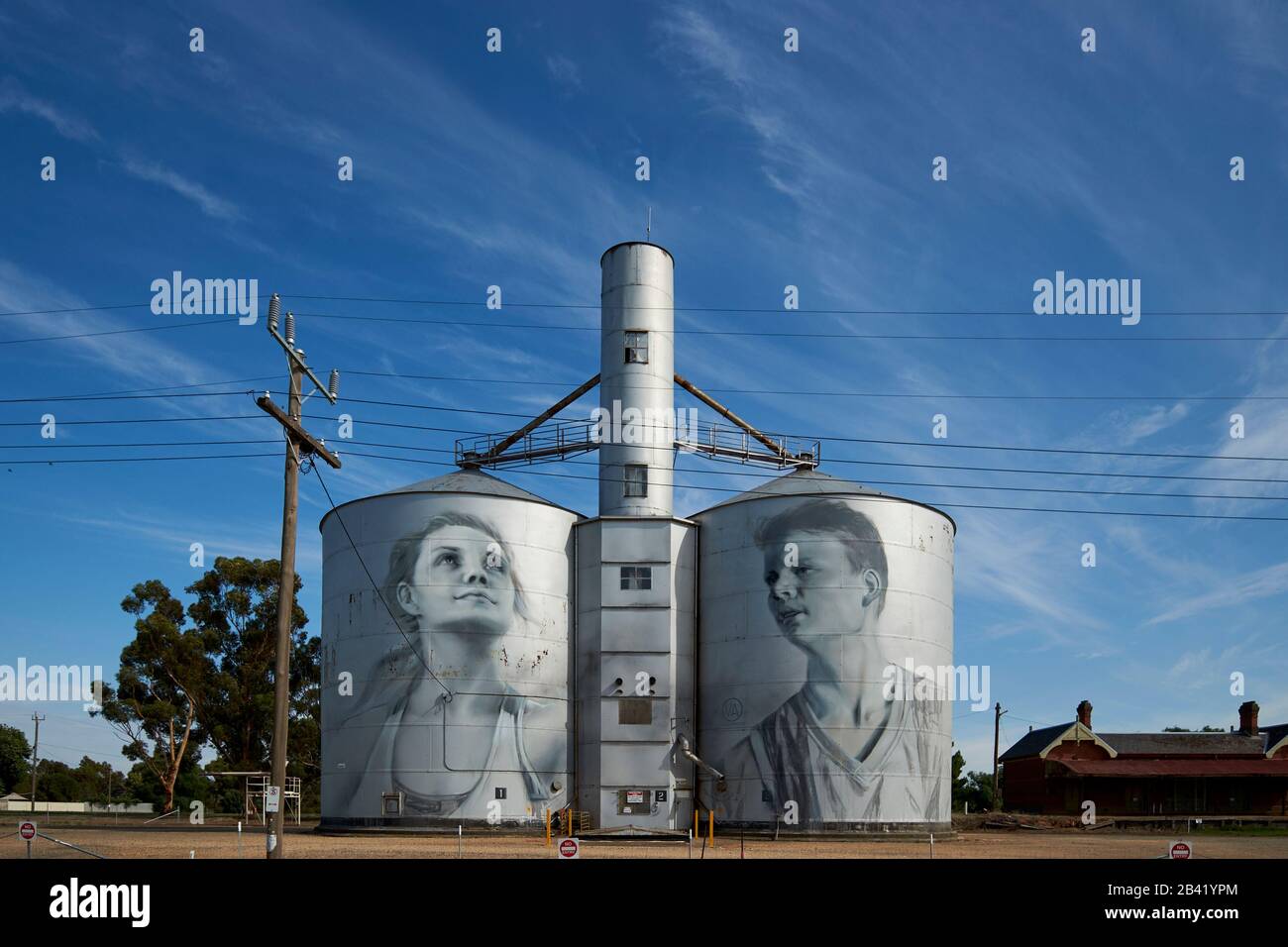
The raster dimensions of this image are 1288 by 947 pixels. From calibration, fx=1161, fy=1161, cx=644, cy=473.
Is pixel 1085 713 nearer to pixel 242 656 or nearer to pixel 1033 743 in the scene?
pixel 1033 743

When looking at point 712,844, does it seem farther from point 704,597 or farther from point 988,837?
point 988,837

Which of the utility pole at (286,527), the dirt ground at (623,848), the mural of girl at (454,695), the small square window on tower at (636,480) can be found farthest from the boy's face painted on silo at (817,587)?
the utility pole at (286,527)

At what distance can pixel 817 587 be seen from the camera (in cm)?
4256

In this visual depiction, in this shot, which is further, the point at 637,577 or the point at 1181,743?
the point at 1181,743

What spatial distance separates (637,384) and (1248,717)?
176ft

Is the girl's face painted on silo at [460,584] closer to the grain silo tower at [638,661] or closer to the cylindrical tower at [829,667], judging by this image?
the grain silo tower at [638,661]

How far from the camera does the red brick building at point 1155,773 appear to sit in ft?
226

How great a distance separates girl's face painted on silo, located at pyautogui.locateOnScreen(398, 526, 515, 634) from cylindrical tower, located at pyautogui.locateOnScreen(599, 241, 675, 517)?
18.7ft

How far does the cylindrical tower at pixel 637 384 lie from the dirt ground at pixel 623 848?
13.8m

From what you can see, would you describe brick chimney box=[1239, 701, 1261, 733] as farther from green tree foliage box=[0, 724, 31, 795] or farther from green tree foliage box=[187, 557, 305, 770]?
green tree foliage box=[0, 724, 31, 795]

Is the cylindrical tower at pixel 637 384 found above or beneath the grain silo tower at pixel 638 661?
above

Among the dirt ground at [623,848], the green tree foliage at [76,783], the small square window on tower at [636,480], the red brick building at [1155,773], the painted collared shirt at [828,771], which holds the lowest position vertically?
the green tree foliage at [76,783]

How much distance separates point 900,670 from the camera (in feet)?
139

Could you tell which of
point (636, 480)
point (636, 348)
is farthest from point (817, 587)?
point (636, 348)
